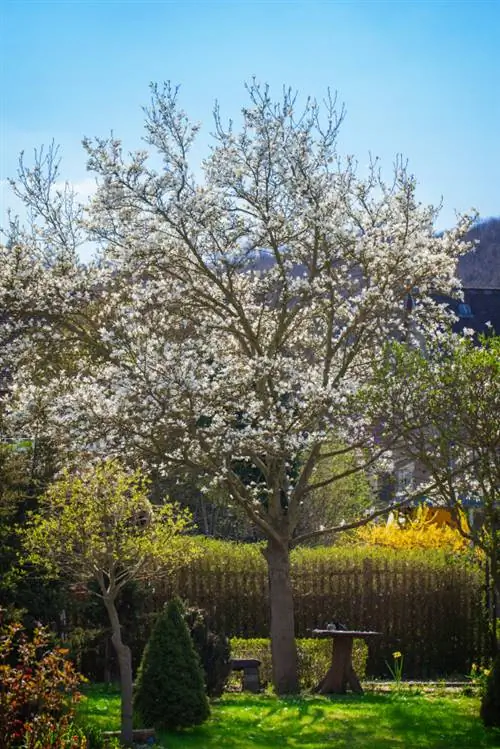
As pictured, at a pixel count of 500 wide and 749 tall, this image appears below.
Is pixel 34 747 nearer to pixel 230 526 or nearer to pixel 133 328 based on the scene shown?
pixel 133 328

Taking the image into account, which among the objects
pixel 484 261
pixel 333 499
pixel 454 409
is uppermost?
pixel 484 261

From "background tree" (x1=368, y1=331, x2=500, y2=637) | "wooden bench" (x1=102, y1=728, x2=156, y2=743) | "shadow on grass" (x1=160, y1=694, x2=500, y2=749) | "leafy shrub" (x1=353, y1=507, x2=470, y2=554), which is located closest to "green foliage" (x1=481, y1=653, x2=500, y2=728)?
"shadow on grass" (x1=160, y1=694, x2=500, y2=749)

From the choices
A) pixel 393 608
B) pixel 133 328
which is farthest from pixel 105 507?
pixel 393 608

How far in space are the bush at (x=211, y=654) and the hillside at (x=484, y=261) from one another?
28.3 m

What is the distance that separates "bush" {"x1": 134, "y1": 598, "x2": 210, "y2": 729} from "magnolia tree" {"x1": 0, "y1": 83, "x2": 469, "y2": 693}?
258 cm

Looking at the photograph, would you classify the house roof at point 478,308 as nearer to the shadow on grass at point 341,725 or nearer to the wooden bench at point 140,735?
the shadow on grass at point 341,725

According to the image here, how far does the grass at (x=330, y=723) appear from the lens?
9.62 m

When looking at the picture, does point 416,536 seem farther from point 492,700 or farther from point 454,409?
point 454,409

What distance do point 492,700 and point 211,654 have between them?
3604 millimetres

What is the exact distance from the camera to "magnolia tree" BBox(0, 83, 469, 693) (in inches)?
498

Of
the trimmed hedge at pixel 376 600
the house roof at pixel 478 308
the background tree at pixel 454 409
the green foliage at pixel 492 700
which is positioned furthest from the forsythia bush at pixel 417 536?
the house roof at pixel 478 308

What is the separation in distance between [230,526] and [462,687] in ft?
47.1

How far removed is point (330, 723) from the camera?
1060cm

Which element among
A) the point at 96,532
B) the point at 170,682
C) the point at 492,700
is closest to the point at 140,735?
the point at 170,682
